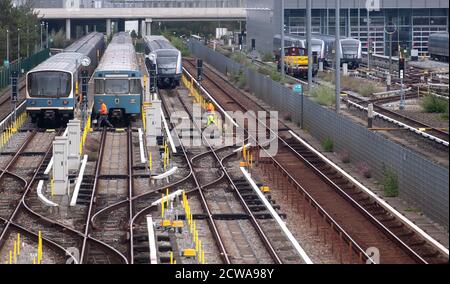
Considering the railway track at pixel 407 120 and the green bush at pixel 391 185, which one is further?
the railway track at pixel 407 120

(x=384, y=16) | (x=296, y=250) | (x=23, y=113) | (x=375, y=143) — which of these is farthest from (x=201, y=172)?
(x=384, y=16)

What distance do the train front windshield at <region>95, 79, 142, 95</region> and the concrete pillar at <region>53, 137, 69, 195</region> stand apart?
12245mm

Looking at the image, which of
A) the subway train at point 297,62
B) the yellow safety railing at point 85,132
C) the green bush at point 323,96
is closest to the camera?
the yellow safety railing at point 85,132

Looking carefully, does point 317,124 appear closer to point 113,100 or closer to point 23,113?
point 113,100

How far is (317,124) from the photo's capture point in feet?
102

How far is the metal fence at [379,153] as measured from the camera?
1838 cm

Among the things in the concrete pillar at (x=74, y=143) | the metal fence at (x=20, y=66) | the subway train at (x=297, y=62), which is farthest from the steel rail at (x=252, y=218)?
the metal fence at (x=20, y=66)

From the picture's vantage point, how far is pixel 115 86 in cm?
3462

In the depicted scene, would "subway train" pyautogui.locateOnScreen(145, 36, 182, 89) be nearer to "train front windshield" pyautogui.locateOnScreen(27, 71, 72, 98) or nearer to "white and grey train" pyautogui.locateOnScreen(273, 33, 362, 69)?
"white and grey train" pyautogui.locateOnScreen(273, 33, 362, 69)

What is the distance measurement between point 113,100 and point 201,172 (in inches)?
379

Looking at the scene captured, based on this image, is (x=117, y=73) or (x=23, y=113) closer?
(x=117, y=73)

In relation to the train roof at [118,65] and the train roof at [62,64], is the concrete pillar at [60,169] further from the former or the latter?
the train roof at [118,65]

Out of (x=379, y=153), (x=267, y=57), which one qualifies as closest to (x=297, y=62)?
(x=267, y=57)

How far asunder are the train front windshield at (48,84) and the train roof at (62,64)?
20 centimetres
